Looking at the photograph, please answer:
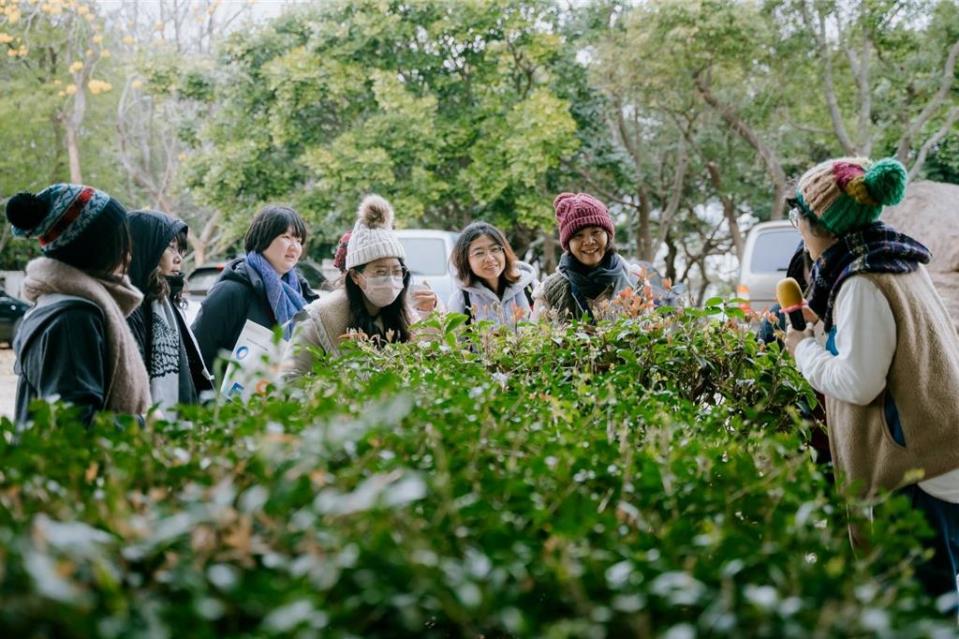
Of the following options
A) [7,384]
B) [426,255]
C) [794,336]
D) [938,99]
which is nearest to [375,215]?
[794,336]

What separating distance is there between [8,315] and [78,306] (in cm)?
1453

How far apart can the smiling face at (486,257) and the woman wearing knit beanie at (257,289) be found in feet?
3.00

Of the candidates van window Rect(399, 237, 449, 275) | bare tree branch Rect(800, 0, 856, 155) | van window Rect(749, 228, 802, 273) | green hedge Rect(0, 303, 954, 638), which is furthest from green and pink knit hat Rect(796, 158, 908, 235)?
bare tree branch Rect(800, 0, 856, 155)

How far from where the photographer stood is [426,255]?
11781 mm

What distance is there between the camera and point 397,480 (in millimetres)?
1398

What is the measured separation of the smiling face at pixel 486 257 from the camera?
499cm

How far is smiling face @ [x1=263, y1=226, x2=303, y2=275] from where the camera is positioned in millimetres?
4664

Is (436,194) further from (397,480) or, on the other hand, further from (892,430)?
(397,480)

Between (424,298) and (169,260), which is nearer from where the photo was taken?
(169,260)

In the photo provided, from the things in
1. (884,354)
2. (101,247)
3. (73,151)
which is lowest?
(884,354)

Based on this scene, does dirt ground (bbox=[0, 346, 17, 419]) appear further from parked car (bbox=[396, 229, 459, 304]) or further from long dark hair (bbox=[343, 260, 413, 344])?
long dark hair (bbox=[343, 260, 413, 344])

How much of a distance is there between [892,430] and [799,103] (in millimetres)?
14955

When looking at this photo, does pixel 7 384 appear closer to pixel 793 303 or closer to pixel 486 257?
pixel 486 257

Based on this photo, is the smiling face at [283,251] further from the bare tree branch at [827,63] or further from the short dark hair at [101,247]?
the bare tree branch at [827,63]
